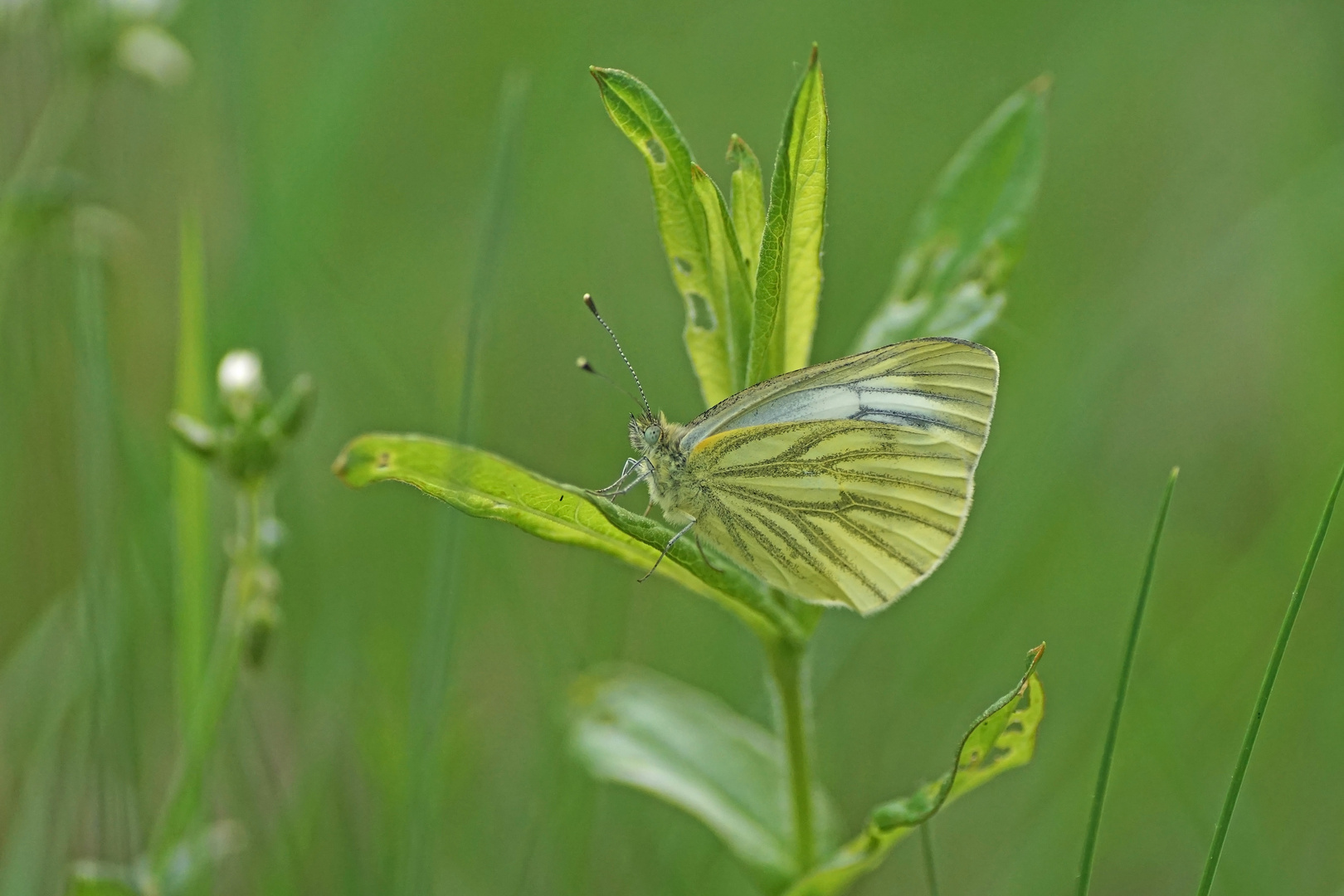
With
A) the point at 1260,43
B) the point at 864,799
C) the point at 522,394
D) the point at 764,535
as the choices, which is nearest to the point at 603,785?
the point at 864,799

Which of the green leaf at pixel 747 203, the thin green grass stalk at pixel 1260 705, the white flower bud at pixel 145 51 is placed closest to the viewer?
the thin green grass stalk at pixel 1260 705

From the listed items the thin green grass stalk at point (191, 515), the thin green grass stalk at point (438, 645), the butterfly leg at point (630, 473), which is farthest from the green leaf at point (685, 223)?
the thin green grass stalk at point (191, 515)

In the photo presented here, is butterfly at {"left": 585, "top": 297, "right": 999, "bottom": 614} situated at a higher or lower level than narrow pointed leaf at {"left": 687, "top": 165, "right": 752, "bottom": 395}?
lower

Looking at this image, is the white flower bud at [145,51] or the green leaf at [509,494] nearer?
the green leaf at [509,494]

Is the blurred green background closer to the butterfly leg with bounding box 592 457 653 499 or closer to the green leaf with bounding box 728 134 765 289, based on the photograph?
the butterfly leg with bounding box 592 457 653 499

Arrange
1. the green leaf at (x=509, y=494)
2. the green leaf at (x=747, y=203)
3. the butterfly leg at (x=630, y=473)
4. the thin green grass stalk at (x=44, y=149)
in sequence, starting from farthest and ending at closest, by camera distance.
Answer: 1. the thin green grass stalk at (x=44, y=149)
2. the butterfly leg at (x=630, y=473)
3. the green leaf at (x=747, y=203)
4. the green leaf at (x=509, y=494)

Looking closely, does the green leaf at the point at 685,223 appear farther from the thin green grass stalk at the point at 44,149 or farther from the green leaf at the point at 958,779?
the thin green grass stalk at the point at 44,149

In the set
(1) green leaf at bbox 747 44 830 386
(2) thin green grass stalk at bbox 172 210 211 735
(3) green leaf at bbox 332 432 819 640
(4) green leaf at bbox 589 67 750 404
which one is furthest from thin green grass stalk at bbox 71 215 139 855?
(1) green leaf at bbox 747 44 830 386
